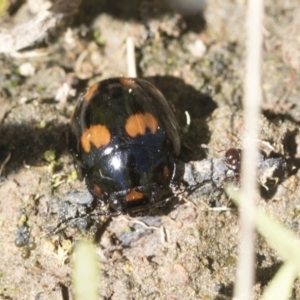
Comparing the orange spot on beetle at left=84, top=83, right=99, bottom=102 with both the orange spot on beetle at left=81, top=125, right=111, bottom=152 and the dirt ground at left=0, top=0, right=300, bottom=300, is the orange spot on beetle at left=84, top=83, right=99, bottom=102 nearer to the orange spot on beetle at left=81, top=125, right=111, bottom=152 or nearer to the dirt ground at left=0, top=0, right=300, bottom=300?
the orange spot on beetle at left=81, top=125, right=111, bottom=152

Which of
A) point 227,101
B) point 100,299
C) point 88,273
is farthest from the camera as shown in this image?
point 227,101

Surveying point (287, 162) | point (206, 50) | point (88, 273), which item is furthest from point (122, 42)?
point (88, 273)

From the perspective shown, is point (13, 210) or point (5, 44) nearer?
point (13, 210)

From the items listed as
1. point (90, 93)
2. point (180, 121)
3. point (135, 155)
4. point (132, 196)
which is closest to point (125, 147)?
point (135, 155)

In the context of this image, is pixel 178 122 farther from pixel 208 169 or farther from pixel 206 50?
pixel 206 50

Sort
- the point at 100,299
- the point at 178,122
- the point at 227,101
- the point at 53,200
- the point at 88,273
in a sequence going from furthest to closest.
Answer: the point at 227,101
the point at 178,122
the point at 53,200
the point at 100,299
the point at 88,273

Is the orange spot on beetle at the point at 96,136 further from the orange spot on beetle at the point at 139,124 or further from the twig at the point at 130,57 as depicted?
the twig at the point at 130,57

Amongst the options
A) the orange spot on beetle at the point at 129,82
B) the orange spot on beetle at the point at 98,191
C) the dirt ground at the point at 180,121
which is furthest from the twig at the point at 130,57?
the orange spot on beetle at the point at 98,191
